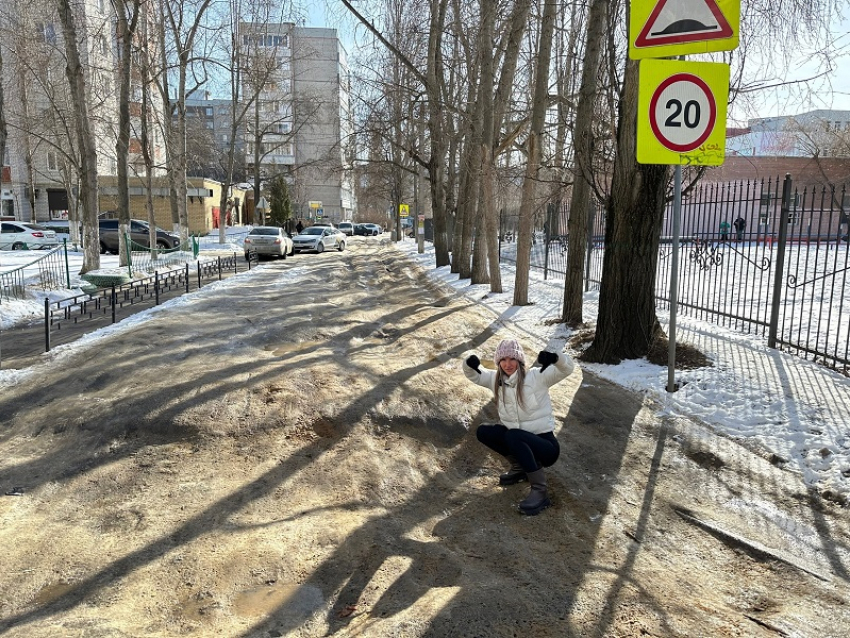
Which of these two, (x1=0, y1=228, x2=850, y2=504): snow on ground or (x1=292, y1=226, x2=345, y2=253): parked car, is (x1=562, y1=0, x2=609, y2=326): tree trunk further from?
(x1=292, y1=226, x2=345, y2=253): parked car

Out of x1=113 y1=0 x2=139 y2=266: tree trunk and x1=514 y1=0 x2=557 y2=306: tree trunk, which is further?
x1=113 y1=0 x2=139 y2=266: tree trunk

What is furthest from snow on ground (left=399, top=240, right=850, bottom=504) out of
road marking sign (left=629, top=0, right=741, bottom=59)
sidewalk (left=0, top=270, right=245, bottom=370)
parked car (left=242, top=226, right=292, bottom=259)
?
parked car (left=242, top=226, right=292, bottom=259)

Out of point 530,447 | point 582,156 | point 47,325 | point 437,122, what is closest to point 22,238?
point 437,122

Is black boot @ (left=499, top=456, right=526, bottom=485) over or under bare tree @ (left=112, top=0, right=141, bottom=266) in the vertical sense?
under

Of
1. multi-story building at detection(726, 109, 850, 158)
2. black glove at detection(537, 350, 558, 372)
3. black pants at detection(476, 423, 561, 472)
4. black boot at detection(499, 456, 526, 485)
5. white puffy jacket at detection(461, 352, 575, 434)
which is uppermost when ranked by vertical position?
multi-story building at detection(726, 109, 850, 158)

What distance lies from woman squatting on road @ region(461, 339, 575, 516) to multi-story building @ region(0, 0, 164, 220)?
1619 cm

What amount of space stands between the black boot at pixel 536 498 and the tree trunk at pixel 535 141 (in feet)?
24.4

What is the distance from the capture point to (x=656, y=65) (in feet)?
18.6

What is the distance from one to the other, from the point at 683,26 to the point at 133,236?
28598 mm

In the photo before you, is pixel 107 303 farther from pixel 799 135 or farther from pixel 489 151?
pixel 799 135

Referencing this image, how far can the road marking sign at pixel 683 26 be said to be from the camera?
5.54 metres

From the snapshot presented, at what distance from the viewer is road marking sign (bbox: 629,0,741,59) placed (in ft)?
18.2

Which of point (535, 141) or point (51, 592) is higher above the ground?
point (535, 141)

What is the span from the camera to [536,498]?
4.14m
